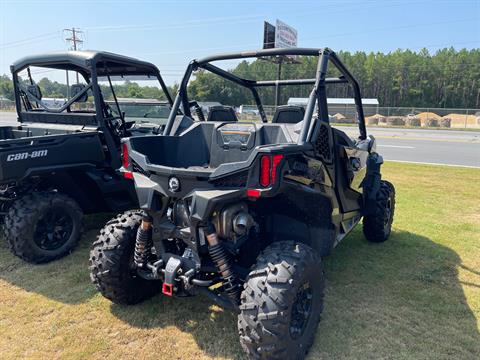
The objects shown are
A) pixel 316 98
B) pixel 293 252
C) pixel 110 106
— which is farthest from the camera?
pixel 110 106

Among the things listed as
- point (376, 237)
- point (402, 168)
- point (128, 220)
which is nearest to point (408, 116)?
point (402, 168)

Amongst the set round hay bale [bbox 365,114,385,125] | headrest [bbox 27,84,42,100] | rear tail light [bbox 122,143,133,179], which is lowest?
round hay bale [bbox 365,114,385,125]

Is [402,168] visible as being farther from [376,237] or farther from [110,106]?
[110,106]

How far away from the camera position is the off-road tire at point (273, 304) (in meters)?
2.34

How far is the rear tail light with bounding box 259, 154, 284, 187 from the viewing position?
239 centimetres

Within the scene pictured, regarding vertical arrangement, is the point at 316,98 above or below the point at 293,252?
above

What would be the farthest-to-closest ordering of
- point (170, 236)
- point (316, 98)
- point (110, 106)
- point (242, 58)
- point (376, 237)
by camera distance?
1. point (110, 106)
2. point (376, 237)
3. point (242, 58)
4. point (316, 98)
5. point (170, 236)

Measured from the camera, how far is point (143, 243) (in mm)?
2908

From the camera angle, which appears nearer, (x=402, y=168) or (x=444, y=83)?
(x=402, y=168)

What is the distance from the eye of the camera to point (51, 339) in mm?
2887

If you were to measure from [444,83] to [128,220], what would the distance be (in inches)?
3356

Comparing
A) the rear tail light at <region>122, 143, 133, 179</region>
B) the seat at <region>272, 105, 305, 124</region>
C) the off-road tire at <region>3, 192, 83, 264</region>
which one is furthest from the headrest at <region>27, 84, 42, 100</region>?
the seat at <region>272, 105, 305, 124</region>

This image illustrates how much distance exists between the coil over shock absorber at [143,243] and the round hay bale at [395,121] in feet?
133

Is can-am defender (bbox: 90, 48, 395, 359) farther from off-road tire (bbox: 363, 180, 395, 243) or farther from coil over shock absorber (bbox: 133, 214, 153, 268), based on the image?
off-road tire (bbox: 363, 180, 395, 243)
